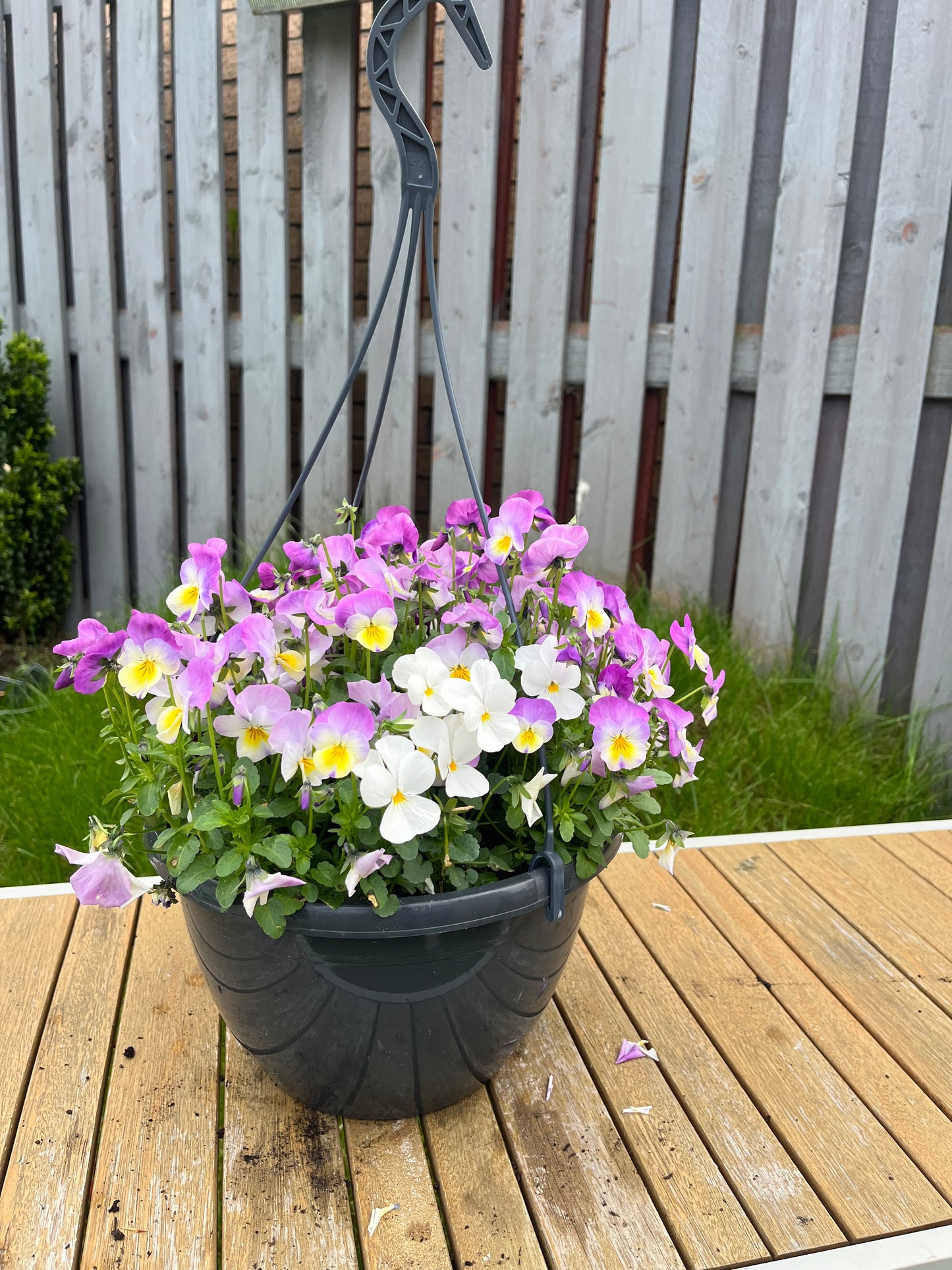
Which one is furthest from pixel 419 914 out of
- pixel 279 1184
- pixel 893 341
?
pixel 893 341

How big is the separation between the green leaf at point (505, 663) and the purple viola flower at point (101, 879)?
0.40 metres

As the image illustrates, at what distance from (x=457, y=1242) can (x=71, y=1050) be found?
55 centimetres

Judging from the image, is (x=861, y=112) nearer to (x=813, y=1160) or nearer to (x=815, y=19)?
(x=815, y=19)

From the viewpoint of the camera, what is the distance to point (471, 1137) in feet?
3.54

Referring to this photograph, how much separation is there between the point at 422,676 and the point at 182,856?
270mm

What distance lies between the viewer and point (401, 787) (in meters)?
0.83

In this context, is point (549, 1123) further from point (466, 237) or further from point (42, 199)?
point (42, 199)

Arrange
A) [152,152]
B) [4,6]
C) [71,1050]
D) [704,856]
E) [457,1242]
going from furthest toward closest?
[4,6] → [152,152] → [704,856] → [71,1050] → [457,1242]

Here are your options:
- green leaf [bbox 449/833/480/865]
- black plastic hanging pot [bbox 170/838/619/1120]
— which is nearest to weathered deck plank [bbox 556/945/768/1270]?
black plastic hanging pot [bbox 170/838/619/1120]

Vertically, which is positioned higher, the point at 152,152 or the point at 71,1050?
the point at 152,152

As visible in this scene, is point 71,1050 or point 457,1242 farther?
point 71,1050

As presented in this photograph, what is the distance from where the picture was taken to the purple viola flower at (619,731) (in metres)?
0.92

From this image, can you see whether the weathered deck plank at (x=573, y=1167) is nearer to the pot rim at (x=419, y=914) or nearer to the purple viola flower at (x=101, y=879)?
the pot rim at (x=419, y=914)

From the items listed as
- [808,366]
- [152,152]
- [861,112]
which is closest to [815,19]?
[861,112]
